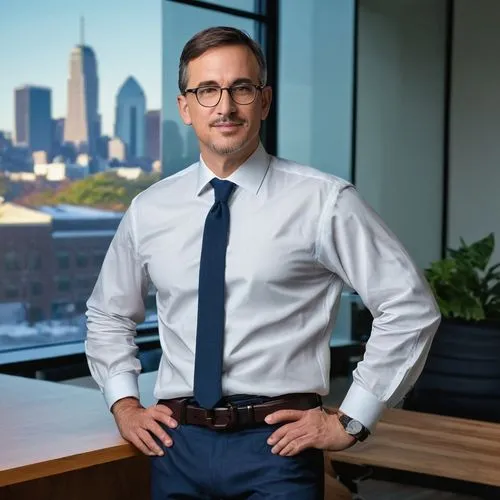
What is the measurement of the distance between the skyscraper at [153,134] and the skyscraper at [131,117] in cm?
2

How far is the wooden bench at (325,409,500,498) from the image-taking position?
8.38 ft

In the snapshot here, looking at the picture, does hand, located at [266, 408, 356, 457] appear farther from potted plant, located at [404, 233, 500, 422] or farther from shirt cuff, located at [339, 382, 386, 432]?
potted plant, located at [404, 233, 500, 422]

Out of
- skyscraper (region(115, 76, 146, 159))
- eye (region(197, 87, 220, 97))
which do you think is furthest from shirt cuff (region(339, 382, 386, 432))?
skyscraper (region(115, 76, 146, 159))

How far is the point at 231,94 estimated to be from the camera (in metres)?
1.61

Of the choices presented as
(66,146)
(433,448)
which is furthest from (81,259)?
(433,448)

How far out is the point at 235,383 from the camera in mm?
1620

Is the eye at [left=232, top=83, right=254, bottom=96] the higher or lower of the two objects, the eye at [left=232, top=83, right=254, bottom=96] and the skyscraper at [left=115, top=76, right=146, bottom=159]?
the lower

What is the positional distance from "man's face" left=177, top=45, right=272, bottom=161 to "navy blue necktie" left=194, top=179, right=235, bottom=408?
134 mm

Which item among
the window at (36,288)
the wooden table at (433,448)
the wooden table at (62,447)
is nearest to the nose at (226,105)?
the wooden table at (62,447)

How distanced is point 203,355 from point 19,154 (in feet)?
8.39

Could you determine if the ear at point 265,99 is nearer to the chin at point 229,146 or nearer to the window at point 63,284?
the chin at point 229,146

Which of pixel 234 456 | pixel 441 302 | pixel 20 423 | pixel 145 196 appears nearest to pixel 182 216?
pixel 145 196

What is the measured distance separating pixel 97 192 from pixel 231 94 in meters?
2.72

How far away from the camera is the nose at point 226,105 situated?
158 centimetres
